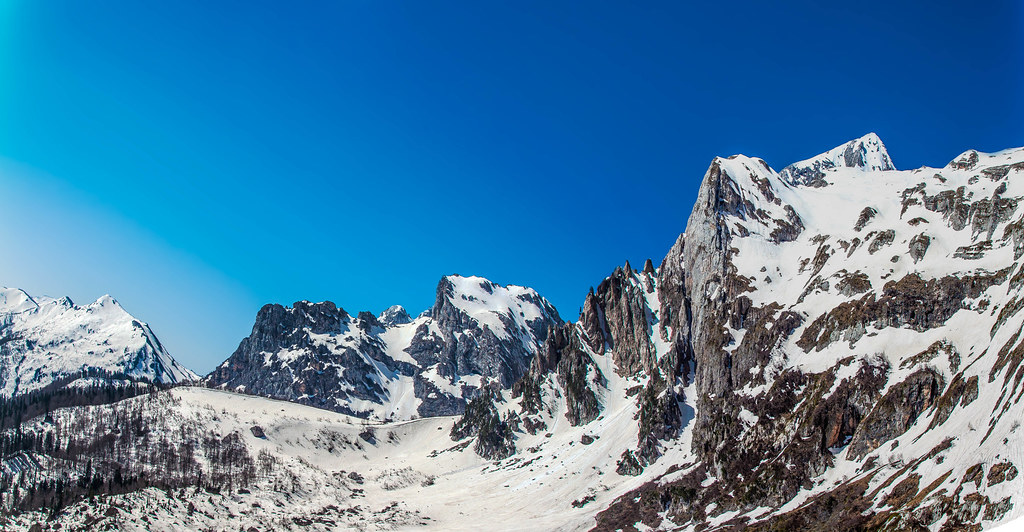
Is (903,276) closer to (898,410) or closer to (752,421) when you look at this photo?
(752,421)

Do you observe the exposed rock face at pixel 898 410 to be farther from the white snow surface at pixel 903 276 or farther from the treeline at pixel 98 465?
the treeline at pixel 98 465

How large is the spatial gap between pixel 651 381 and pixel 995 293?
267 feet

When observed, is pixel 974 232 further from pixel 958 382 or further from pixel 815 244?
pixel 958 382

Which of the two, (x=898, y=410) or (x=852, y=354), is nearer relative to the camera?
(x=898, y=410)

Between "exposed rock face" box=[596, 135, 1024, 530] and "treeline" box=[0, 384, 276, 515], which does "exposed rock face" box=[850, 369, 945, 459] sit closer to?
"exposed rock face" box=[596, 135, 1024, 530]

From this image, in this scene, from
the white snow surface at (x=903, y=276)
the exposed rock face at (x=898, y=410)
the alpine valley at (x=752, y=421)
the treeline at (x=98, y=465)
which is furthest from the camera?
the treeline at (x=98, y=465)

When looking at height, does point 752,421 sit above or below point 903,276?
below

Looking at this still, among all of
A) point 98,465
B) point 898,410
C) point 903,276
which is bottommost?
point 898,410

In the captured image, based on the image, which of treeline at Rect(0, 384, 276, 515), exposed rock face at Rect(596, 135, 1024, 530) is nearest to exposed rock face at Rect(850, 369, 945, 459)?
exposed rock face at Rect(596, 135, 1024, 530)

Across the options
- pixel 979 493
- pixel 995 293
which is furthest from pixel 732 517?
pixel 995 293

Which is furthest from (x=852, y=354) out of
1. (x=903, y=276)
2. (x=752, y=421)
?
(x=903, y=276)

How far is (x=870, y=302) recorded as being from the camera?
11906 cm

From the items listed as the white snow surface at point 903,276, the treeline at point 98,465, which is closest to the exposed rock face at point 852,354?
the white snow surface at point 903,276

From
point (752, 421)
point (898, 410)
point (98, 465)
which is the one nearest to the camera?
point (898, 410)
